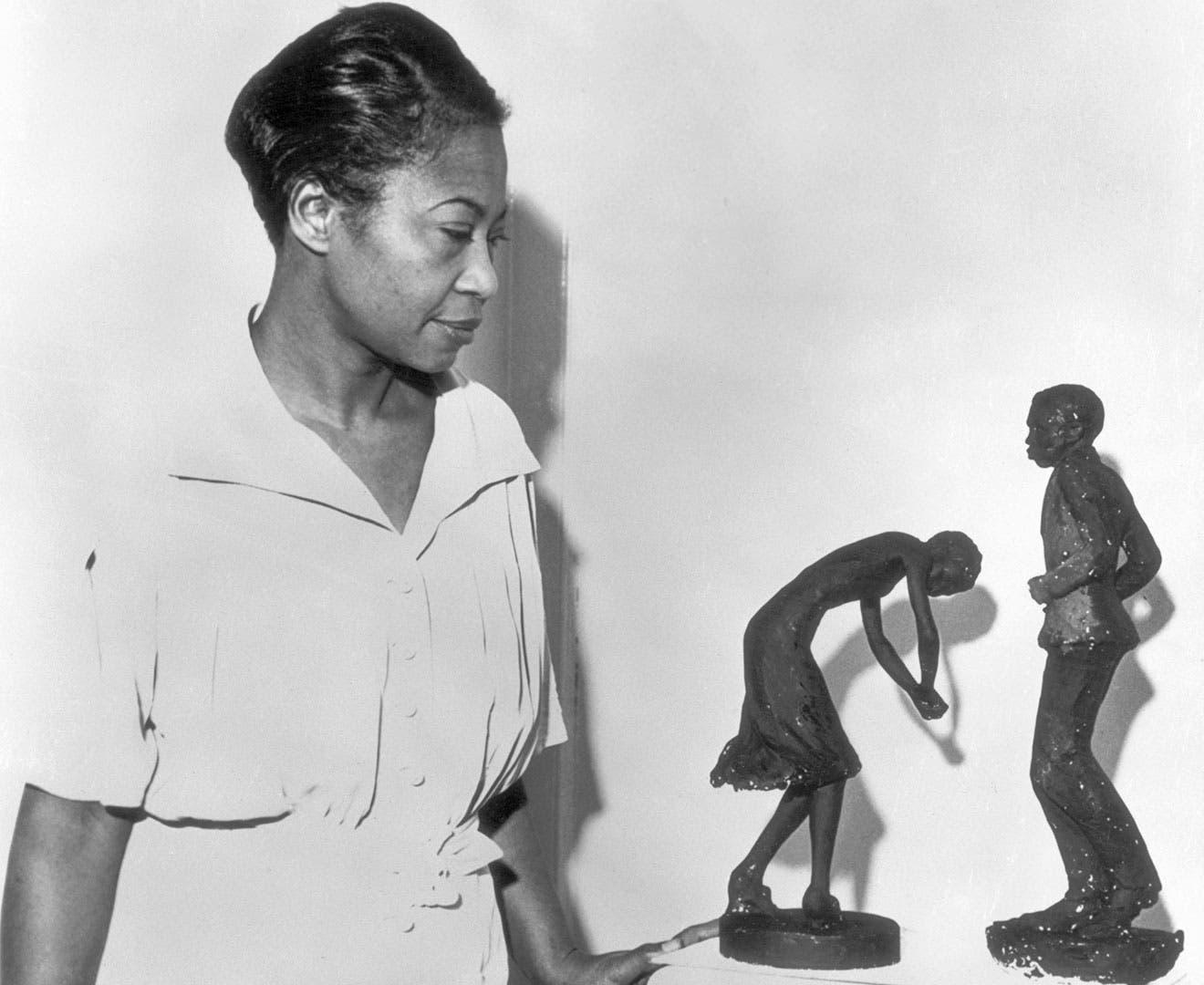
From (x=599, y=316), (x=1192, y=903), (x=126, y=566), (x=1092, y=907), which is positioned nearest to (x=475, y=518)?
(x=126, y=566)

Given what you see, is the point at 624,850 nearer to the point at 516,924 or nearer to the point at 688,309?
the point at 516,924

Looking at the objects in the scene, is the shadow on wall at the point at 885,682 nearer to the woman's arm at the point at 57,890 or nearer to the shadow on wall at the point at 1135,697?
the shadow on wall at the point at 1135,697

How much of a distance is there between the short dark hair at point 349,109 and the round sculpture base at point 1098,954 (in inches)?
24.5

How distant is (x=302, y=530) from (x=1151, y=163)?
0.69m

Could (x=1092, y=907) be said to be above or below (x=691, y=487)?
below

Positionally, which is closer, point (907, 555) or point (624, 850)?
point (907, 555)

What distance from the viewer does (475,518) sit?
1.13 m

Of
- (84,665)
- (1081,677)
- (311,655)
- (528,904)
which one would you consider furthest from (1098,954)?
(84,665)

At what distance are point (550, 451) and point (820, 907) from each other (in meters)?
0.53

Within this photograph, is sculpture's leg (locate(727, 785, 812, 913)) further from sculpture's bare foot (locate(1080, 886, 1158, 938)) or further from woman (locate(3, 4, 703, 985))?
sculpture's bare foot (locate(1080, 886, 1158, 938))

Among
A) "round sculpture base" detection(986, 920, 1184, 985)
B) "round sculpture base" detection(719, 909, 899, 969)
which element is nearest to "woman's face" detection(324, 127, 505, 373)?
"round sculpture base" detection(719, 909, 899, 969)

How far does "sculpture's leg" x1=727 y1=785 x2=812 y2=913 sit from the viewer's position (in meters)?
1.10

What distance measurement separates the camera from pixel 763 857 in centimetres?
110

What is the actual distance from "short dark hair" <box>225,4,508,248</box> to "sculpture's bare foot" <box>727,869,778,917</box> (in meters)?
0.51
